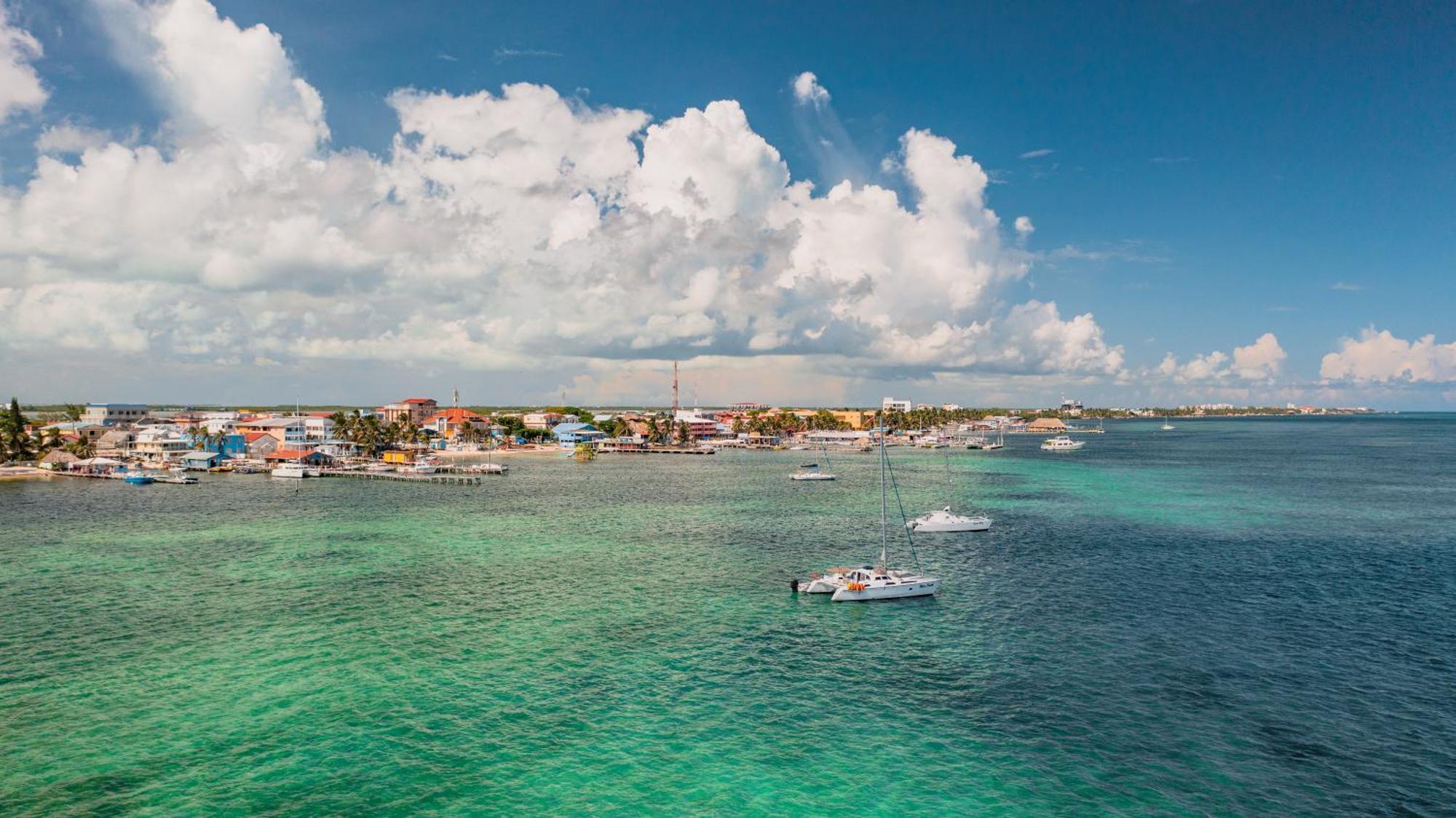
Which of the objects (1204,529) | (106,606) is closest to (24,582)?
(106,606)

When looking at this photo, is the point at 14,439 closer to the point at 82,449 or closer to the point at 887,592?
the point at 82,449

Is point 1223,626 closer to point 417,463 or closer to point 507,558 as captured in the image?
point 507,558

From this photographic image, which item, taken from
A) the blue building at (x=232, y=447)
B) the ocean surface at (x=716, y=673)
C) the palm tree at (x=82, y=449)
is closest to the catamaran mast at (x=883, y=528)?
the ocean surface at (x=716, y=673)

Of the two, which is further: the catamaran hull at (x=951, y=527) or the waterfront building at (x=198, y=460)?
the waterfront building at (x=198, y=460)

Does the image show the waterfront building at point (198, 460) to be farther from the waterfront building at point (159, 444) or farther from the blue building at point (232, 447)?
the waterfront building at point (159, 444)

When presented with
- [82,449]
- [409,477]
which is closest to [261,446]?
[82,449]
